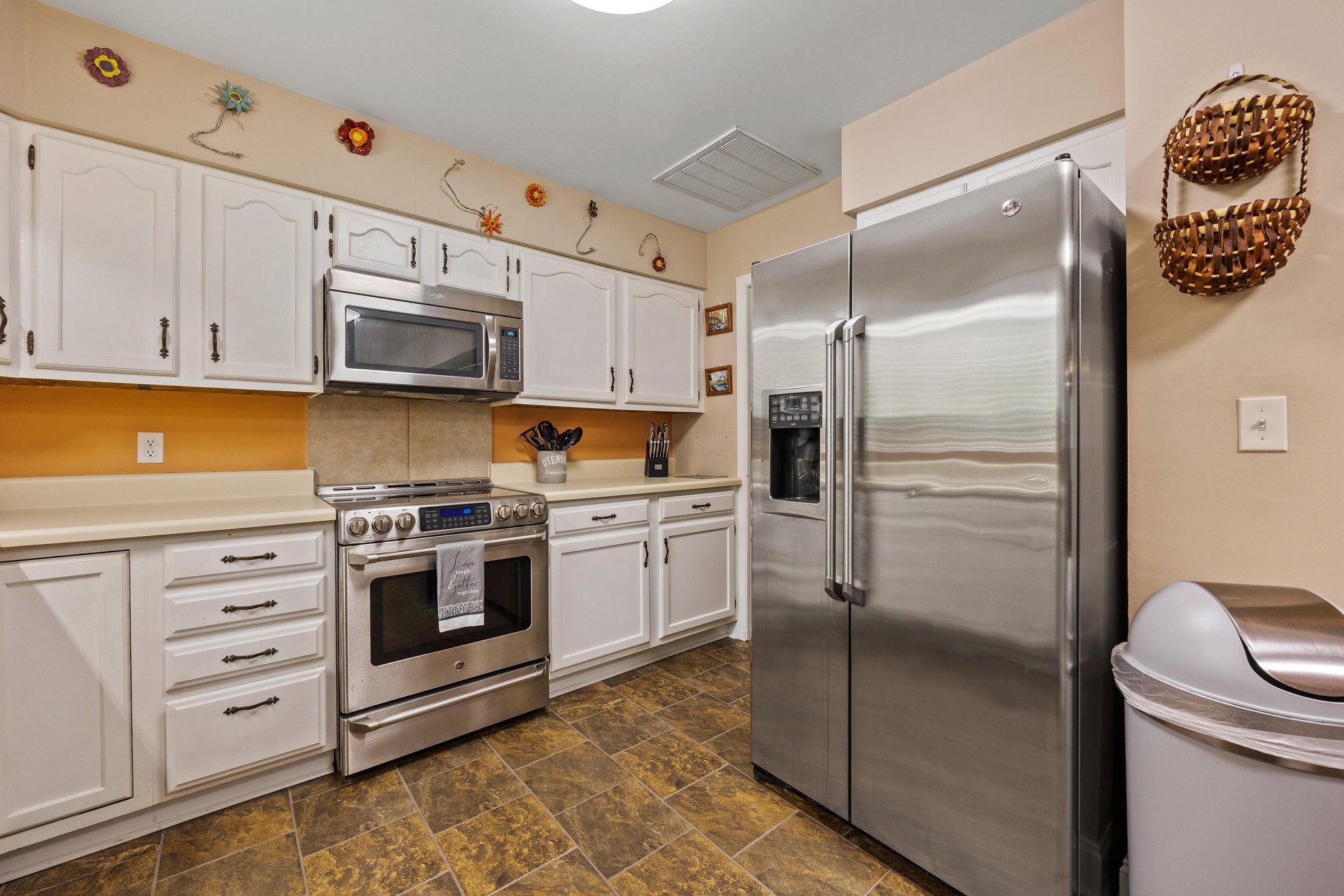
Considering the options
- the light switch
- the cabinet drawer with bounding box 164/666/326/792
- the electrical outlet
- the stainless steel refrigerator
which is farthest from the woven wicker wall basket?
the electrical outlet

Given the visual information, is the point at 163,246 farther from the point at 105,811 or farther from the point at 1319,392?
the point at 1319,392

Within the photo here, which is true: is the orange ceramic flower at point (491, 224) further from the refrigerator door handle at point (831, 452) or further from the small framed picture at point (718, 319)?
the refrigerator door handle at point (831, 452)

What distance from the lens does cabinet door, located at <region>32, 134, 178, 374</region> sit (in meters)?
1.85

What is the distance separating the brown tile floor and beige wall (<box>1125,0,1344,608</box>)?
1126 millimetres

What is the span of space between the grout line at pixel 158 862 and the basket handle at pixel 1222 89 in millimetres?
3043

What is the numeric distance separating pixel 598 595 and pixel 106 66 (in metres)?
2.67

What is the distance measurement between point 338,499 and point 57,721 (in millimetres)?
1056

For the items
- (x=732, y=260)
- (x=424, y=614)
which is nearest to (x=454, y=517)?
(x=424, y=614)

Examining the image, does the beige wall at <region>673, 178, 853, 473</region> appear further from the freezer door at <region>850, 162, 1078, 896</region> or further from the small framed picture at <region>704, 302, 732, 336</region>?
the freezer door at <region>850, 162, 1078, 896</region>

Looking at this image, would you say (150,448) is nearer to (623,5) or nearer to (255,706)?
(255,706)

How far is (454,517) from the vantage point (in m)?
2.25

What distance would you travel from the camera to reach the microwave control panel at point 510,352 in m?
2.67

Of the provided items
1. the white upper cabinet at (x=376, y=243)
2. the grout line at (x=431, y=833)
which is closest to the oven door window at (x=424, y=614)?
the grout line at (x=431, y=833)

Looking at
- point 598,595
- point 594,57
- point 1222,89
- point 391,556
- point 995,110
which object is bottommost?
point 598,595
